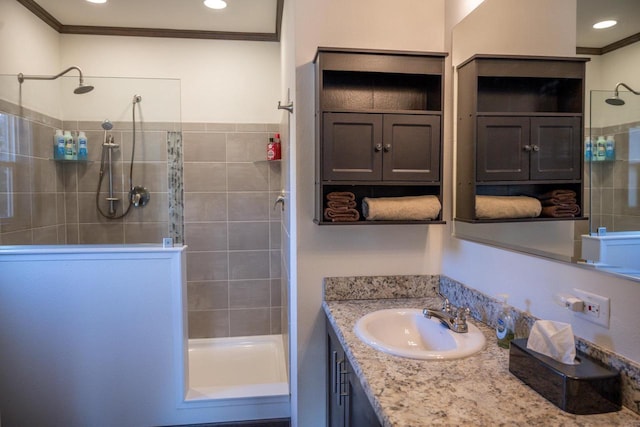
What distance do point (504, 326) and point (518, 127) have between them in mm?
698

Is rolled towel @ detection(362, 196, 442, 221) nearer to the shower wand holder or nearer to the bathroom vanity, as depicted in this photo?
the bathroom vanity

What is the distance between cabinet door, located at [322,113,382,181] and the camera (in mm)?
1638

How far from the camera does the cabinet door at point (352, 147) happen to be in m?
1.64

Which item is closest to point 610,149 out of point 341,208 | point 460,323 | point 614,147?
point 614,147

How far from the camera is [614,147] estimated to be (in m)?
0.98

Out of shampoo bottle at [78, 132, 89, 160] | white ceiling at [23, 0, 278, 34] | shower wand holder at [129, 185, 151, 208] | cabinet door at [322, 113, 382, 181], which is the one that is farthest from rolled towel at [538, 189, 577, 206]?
shampoo bottle at [78, 132, 89, 160]

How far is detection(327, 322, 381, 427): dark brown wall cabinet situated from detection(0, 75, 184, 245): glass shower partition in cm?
123

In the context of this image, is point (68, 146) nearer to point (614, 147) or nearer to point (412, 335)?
point (412, 335)

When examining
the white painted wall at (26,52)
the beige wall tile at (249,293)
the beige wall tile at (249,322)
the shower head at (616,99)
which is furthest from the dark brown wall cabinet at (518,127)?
the white painted wall at (26,52)

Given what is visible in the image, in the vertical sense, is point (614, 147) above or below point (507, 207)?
above

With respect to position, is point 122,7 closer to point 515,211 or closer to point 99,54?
point 99,54

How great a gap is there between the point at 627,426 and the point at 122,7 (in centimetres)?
340

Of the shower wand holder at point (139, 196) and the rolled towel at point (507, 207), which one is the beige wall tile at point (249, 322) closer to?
the shower wand holder at point (139, 196)

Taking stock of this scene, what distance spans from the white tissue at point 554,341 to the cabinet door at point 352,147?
86 cm
